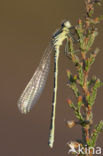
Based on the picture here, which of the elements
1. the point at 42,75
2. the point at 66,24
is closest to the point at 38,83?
the point at 42,75

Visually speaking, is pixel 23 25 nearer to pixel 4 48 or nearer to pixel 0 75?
pixel 4 48

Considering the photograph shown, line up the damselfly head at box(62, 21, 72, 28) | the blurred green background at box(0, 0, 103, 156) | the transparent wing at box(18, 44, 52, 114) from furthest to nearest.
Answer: the blurred green background at box(0, 0, 103, 156)
the transparent wing at box(18, 44, 52, 114)
the damselfly head at box(62, 21, 72, 28)

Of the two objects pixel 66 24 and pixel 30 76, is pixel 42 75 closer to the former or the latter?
pixel 66 24

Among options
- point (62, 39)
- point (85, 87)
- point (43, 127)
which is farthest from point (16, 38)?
point (85, 87)

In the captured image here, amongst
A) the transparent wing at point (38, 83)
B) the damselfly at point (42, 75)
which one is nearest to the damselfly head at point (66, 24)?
the damselfly at point (42, 75)

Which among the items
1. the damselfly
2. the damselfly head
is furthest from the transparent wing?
the damselfly head

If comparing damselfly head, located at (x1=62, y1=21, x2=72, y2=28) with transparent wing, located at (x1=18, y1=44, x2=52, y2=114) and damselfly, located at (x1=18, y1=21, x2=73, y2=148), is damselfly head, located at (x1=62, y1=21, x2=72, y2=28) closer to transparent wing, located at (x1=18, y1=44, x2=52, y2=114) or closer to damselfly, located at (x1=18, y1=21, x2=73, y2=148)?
damselfly, located at (x1=18, y1=21, x2=73, y2=148)

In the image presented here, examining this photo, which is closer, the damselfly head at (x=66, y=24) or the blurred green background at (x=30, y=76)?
the damselfly head at (x=66, y=24)

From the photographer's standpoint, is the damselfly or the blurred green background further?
the blurred green background

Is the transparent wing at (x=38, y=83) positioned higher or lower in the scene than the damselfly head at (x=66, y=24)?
lower

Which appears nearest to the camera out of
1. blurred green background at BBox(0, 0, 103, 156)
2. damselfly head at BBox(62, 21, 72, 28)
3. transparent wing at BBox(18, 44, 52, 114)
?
damselfly head at BBox(62, 21, 72, 28)

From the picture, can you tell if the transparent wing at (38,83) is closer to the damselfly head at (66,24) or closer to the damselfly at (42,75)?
the damselfly at (42,75)
